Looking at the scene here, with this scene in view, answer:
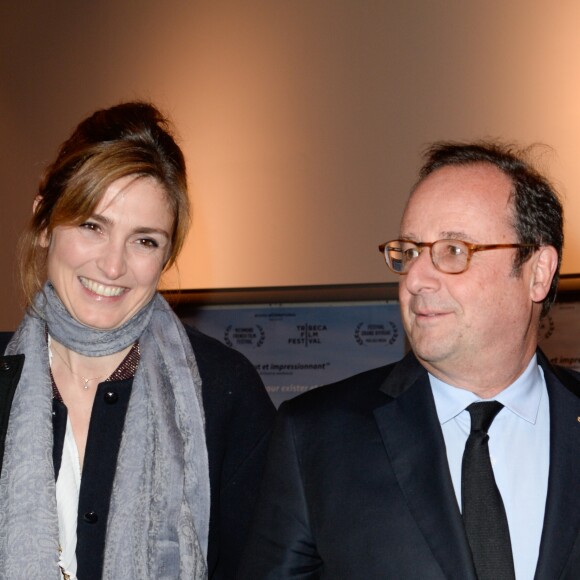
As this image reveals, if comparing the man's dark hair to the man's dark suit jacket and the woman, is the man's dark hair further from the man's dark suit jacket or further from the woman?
the woman

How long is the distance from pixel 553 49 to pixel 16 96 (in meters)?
2.95

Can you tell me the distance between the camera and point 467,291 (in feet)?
6.43

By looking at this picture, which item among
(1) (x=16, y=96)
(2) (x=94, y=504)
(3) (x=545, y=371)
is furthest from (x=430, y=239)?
(1) (x=16, y=96)

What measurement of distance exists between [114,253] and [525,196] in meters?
0.96

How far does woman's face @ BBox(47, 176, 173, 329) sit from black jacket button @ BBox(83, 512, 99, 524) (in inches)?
17.4

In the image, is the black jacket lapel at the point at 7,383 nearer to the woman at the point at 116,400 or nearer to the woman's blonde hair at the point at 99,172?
the woman at the point at 116,400

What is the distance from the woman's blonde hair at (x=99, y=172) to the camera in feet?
7.36

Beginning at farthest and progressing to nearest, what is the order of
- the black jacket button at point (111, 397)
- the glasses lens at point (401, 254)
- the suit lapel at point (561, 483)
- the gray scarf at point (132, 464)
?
the black jacket button at point (111, 397)
the gray scarf at point (132, 464)
the glasses lens at point (401, 254)
the suit lapel at point (561, 483)

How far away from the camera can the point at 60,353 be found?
245 centimetres

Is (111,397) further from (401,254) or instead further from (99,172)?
(401,254)

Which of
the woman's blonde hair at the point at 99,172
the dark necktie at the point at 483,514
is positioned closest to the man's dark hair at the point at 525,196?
the dark necktie at the point at 483,514

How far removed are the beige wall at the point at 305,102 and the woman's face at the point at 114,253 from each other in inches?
88.0

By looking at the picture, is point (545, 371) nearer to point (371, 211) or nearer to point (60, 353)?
point (60, 353)

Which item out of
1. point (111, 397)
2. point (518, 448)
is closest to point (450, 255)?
point (518, 448)
